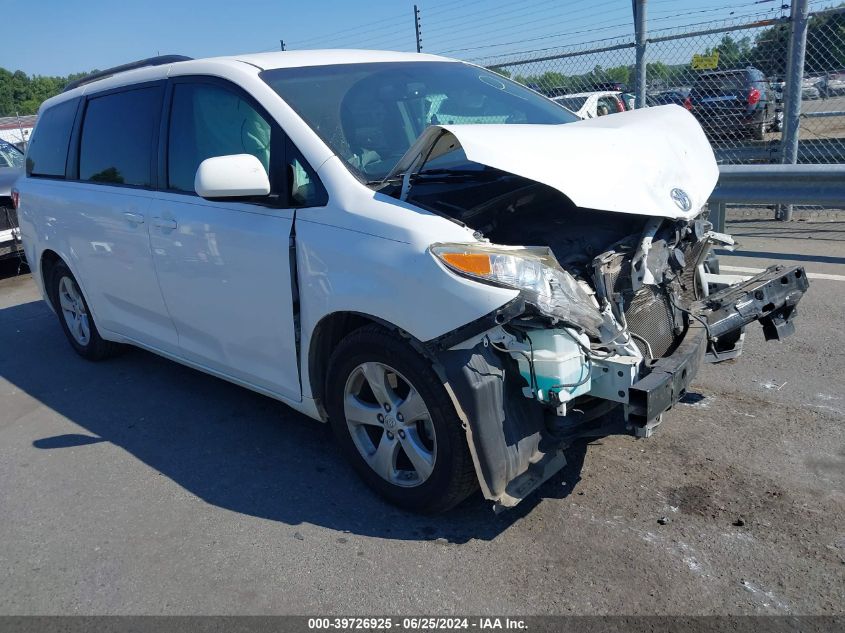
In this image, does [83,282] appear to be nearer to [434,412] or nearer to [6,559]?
[6,559]

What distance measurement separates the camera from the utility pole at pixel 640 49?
337 inches

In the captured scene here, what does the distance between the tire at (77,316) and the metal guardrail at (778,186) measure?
5.48 m

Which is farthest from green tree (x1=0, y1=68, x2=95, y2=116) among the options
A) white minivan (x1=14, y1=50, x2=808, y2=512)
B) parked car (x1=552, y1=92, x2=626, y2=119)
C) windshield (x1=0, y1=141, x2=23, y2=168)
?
white minivan (x1=14, y1=50, x2=808, y2=512)

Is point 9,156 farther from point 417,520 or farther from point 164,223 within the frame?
point 417,520

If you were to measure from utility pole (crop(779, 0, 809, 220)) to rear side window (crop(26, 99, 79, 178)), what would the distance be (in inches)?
266

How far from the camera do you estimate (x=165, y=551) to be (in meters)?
3.29

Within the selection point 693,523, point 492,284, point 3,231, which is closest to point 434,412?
point 492,284

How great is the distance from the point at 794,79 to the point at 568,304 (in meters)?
6.56

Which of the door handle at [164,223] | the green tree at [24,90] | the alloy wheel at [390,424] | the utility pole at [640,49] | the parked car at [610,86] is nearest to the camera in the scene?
the alloy wheel at [390,424]

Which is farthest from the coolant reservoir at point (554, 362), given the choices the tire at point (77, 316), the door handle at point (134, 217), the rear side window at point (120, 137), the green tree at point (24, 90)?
the green tree at point (24, 90)

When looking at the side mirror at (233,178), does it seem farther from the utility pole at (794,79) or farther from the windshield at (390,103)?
the utility pole at (794,79)

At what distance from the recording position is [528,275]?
285 cm

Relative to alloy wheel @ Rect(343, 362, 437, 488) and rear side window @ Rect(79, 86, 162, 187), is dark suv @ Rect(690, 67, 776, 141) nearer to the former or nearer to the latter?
rear side window @ Rect(79, 86, 162, 187)

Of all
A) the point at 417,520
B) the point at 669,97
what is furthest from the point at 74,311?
the point at 669,97
